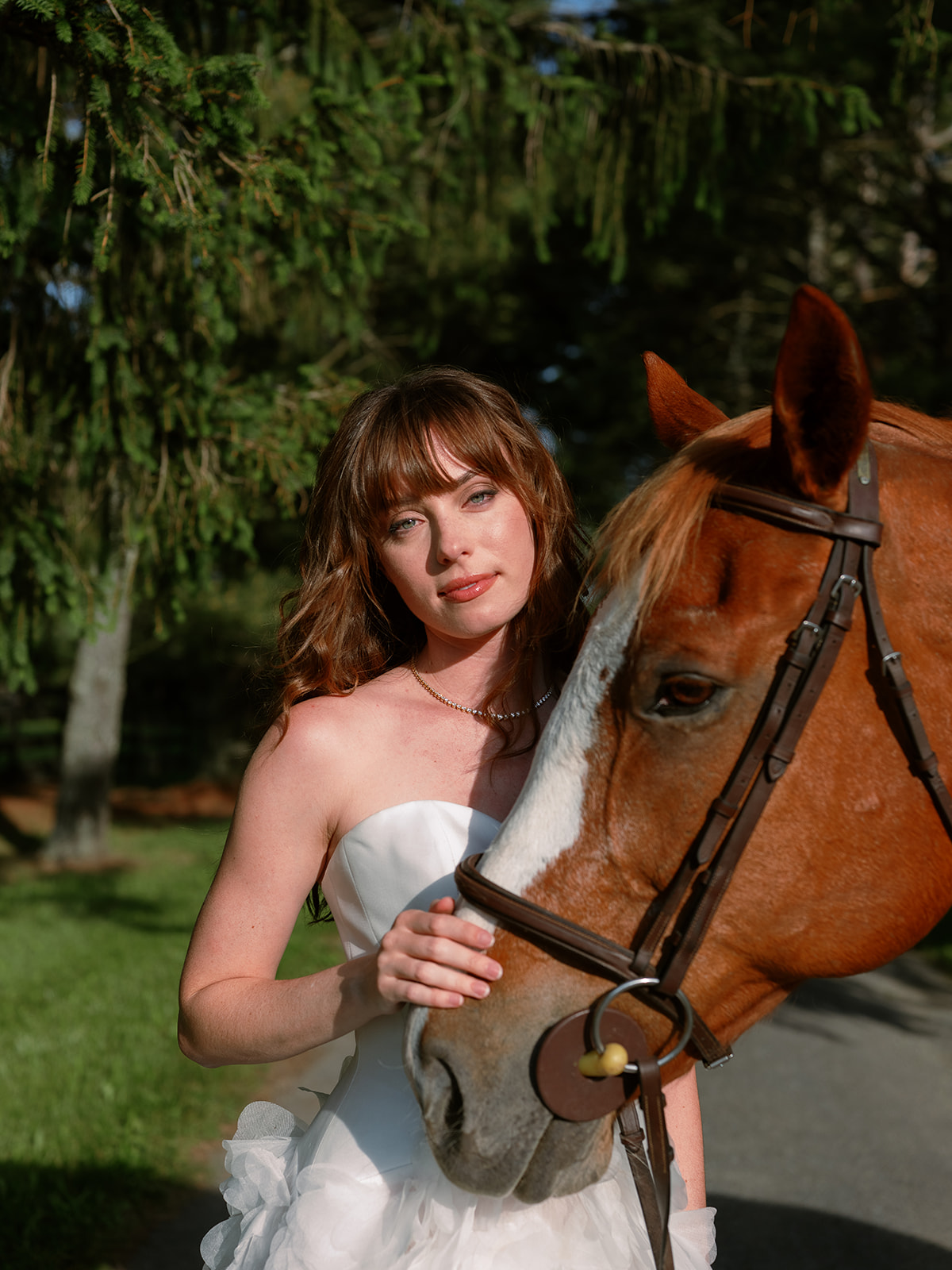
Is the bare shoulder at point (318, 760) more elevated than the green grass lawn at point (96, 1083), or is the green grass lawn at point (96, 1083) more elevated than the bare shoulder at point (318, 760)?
the bare shoulder at point (318, 760)

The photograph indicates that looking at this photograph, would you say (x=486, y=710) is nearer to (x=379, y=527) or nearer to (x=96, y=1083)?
(x=379, y=527)

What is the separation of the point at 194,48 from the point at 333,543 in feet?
6.91

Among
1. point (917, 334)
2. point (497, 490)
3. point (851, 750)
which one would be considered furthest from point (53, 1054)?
point (917, 334)

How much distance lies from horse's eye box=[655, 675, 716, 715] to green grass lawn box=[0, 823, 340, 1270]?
1697 mm

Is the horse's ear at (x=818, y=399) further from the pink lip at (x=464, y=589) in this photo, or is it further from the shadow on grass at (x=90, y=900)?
the shadow on grass at (x=90, y=900)

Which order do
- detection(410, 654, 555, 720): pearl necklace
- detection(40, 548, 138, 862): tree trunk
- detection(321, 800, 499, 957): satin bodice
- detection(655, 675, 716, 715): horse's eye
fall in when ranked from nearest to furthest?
detection(655, 675, 716, 715): horse's eye, detection(321, 800, 499, 957): satin bodice, detection(410, 654, 555, 720): pearl necklace, detection(40, 548, 138, 862): tree trunk

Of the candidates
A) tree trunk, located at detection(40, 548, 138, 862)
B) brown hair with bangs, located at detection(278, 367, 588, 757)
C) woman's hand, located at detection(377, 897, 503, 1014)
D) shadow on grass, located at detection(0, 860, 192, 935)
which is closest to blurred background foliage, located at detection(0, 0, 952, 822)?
brown hair with bangs, located at detection(278, 367, 588, 757)

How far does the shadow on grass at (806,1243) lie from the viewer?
3.34 metres

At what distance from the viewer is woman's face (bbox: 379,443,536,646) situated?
68.5 inches

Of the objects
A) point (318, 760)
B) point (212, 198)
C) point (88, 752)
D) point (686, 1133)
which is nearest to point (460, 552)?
point (318, 760)

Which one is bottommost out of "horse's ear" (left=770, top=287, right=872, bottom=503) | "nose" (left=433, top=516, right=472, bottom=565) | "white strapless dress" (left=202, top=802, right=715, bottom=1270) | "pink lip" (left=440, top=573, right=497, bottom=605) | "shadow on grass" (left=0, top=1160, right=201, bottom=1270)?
"shadow on grass" (left=0, top=1160, right=201, bottom=1270)

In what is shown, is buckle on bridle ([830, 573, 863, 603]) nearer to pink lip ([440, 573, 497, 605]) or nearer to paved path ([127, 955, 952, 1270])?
pink lip ([440, 573, 497, 605])

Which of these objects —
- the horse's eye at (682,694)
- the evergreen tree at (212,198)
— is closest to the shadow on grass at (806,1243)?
the horse's eye at (682,694)

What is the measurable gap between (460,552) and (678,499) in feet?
1.52
